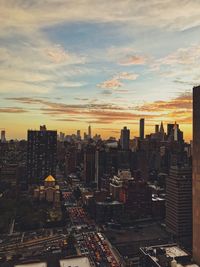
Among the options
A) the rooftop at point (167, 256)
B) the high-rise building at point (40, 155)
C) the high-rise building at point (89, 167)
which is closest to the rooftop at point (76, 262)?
the rooftop at point (167, 256)

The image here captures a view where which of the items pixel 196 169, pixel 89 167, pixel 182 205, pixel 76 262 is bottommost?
pixel 76 262

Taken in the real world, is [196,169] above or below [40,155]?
above

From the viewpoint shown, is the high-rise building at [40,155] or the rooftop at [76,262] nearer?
the rooftop at [76,262]

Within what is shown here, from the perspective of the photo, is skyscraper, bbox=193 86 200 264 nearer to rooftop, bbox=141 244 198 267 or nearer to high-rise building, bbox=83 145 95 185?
rooftop, bbox=141 244 198 267

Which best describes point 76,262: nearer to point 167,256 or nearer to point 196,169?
point 167,256

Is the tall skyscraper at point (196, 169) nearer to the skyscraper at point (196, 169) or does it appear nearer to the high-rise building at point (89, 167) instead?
the skyscraper at point (196, 169)

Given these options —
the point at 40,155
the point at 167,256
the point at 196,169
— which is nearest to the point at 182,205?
the point at 196,169

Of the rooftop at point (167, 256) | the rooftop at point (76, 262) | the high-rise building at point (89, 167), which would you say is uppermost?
the high-rise building at point (89, 167)

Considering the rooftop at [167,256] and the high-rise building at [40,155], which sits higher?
the high-rise building at [40,155]

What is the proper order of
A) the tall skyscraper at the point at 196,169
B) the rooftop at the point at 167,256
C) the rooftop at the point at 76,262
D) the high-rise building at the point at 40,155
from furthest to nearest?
the high-rise building at the point at 40,155, the tall skyscraper at the point at 196,169, the rooftop at the point at 167,256, the rooftop at the point at 76,262

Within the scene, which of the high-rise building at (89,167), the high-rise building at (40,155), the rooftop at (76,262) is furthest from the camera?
the high-rise building at (89,167)
